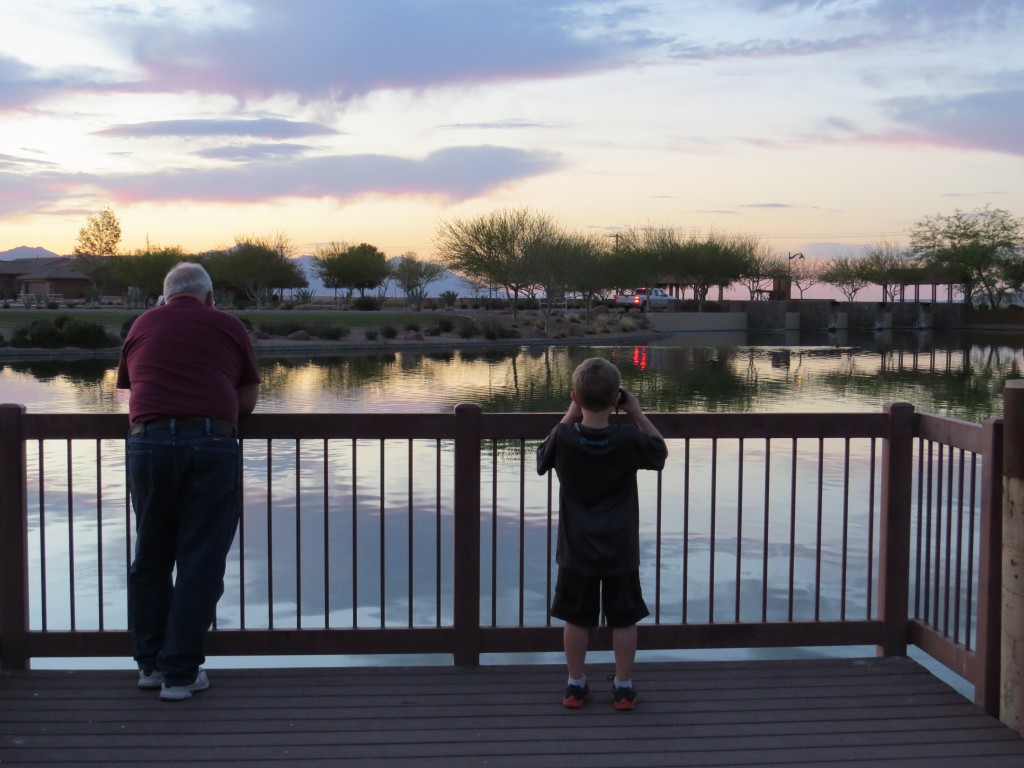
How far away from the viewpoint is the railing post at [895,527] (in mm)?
5273

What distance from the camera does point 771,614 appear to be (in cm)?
782

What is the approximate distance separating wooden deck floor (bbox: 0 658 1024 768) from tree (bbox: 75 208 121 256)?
3445 inches

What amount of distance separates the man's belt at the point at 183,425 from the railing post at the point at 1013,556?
3.07 m

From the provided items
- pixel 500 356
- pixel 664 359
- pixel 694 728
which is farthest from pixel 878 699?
pixel 500 356

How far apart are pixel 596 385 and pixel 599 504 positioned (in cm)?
48

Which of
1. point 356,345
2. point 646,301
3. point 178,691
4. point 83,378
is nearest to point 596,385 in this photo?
point 178,691

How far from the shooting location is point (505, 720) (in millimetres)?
4539

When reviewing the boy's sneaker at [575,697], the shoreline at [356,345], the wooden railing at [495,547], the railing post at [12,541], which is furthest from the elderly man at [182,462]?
the shoreline at [356,345]

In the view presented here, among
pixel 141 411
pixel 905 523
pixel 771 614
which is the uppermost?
pixel 141 411

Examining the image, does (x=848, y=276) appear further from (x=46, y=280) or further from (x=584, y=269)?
(x=46, y=280)

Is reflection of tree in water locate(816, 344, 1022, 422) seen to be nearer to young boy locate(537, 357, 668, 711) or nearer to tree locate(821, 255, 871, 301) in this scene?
young boy locate(537, 357, 668, 711)

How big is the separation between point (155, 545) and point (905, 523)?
3.37 m

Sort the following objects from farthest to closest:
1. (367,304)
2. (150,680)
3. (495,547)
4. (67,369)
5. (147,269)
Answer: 1. (367,304)
2. (147,269)
3. (67,369)
4. (495,547)
5. (150,680)

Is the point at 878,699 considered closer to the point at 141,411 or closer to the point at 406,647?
the point at 406,647
